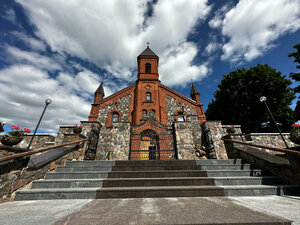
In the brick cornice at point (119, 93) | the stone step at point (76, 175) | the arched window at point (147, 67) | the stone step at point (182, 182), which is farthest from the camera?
the arched window at point (147, 67)

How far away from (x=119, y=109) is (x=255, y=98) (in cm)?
2003

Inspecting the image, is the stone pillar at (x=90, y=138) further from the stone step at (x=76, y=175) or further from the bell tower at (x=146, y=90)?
the bell tower at (x=146, y=90)

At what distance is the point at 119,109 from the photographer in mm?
13930

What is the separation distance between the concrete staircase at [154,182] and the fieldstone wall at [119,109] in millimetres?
8880

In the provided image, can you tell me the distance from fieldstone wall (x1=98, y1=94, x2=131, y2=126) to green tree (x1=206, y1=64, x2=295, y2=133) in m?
16.9

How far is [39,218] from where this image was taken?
186cm

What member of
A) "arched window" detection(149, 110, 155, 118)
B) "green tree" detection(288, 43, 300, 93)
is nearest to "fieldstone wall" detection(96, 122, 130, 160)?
"arched window" detection(149, 110, 155, 118)

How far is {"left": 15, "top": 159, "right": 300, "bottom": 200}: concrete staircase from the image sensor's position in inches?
117

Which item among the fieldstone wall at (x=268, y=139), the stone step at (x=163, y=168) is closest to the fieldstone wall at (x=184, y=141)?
the stone step at (x=163, y=168)

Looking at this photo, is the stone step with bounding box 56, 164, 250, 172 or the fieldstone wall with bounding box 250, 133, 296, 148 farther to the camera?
the fieldstone wall with bounding box 250, 133, 296, 148

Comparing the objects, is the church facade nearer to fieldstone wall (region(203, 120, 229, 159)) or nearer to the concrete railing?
fieldstone wall (region(203, 120, 229, 159))

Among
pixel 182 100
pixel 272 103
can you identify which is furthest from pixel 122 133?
pixel 272 103

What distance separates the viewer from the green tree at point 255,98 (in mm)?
16328

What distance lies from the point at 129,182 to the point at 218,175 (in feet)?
9.84
